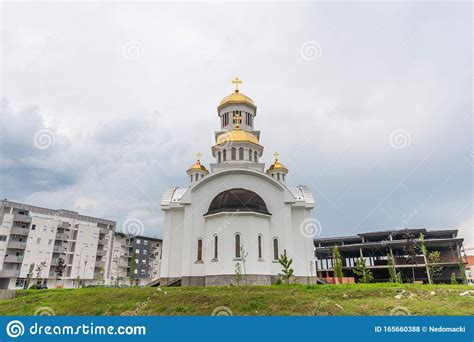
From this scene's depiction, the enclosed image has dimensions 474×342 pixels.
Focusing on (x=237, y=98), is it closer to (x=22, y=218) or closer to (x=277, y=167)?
(x=277, y=167)

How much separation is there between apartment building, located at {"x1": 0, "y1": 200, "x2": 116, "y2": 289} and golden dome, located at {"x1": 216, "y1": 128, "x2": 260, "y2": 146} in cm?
2452

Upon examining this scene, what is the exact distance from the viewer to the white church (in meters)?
21.1

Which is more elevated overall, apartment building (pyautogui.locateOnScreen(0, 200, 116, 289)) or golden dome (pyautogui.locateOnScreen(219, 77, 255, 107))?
golden dome (pyautogui.locateOnScreen(219, 77, 255, 107))

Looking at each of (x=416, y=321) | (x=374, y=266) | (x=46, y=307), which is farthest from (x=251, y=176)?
(x=374, y=266)

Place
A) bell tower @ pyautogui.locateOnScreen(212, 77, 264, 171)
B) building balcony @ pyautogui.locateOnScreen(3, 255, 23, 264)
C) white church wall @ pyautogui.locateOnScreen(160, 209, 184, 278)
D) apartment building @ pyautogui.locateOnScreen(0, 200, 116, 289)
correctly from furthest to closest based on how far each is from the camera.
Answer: apartment building @ pyautogui.locateOnScreen(0, 200, 116, 289), building balcony @ pyautogui.locateOnScreen(3, 255, 23, 264), bell tower @ pyautogui.locateOnScreen(212, 77, 264, 171), white church wall @ pyautogui.locateOnScreen(160, 209, 184, 278)

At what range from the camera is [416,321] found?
26.9ft

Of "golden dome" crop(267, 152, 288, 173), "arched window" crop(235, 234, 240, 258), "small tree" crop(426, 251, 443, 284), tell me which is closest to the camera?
"arched window" crop(235, 234, 240, 258)

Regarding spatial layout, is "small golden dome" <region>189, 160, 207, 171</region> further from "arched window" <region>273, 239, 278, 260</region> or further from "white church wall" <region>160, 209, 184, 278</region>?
"arched window" <region>273, 239, 278, 260</region>

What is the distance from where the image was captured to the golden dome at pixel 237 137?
2749cm

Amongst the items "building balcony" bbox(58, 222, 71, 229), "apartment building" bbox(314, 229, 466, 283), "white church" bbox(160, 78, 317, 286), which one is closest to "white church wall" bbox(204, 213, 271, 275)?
"white church" bbox(160, 78, 317, 286)

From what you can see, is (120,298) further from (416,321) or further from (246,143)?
(246,143)

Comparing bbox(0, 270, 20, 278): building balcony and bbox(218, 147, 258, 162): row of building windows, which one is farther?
bbox(0, 270, 20, 278): building balcony

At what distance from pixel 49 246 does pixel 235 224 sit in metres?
35.1

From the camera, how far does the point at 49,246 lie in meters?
43.3
